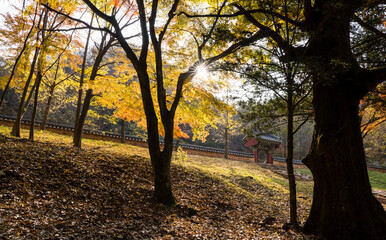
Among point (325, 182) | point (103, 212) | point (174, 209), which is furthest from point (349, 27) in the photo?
point (103, 212)

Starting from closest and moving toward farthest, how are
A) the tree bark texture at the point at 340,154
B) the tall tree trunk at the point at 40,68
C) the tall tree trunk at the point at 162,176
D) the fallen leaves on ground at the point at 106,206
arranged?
the fallen leaves on ground at the point at 106,206, the tree bark texture at the point at 340,154, the tall tree trunk at the point at 162,176, the tall tree trunk at the point at 40,68

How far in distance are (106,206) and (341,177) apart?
181 inches

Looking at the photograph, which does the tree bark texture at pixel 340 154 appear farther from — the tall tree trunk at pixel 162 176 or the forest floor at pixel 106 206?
the tall tree trunk at pixel 162 176

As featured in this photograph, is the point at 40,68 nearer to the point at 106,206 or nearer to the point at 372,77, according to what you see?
the point at 106,206

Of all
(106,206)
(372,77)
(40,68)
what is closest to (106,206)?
(106,206)

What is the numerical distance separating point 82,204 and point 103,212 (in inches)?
17.7

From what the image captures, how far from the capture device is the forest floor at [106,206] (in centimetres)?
314

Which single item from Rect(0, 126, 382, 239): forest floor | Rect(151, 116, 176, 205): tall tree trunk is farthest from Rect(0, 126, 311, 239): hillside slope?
Rect(151, 116, 176, 205): tall tree trunk

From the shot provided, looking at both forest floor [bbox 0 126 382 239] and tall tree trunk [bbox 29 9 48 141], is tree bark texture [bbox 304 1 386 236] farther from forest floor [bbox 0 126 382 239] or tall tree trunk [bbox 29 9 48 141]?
tall tree trunk [bbox 29 9 48 141]

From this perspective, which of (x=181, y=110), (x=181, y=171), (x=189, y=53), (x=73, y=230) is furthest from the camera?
(x=181, y=171)

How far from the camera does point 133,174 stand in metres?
6.41

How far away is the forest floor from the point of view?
3143 millimetres

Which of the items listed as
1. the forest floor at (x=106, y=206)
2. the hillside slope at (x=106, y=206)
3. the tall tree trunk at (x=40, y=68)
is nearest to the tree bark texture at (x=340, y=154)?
the forest floor at (x=106, y=206)

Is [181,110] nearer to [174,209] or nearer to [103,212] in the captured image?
[174,209]
